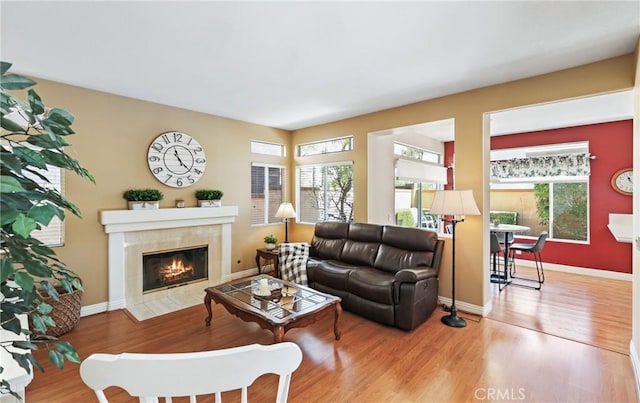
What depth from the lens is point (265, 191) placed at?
5430 mm

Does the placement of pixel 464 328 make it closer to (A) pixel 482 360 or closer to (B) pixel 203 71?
(A) pixel 482 360

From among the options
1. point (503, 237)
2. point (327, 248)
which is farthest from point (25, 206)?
point (503, 237)

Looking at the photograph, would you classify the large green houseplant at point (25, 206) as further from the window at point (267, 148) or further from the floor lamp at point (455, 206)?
the window at point (267, 148)

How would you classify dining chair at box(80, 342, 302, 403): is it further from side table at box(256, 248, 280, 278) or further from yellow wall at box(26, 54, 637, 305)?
side table at box(256, 248, 280, 278)

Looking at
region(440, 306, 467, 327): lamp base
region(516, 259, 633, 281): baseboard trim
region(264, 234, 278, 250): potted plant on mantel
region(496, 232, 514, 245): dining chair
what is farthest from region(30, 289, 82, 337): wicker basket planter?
region(516, 259, 633, 281): baseboard trim

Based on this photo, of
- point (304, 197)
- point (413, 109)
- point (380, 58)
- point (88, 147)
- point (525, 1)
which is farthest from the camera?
point (304, 197)

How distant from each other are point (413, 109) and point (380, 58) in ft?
4.92

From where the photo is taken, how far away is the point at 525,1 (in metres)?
1.94

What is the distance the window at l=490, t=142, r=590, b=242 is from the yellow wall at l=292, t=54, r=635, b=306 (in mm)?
2812

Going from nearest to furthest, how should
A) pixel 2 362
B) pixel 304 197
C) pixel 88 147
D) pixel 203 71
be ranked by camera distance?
pixel 2 362
pixel 203 71
pixel 88 147
pixel 304 197

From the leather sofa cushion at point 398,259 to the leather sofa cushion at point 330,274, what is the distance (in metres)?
0.39

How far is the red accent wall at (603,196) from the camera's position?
15.5ft

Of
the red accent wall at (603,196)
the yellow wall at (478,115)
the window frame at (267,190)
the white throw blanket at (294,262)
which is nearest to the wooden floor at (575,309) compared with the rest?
the red accent wall at (603,196)

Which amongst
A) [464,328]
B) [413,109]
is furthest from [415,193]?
[464,328]
